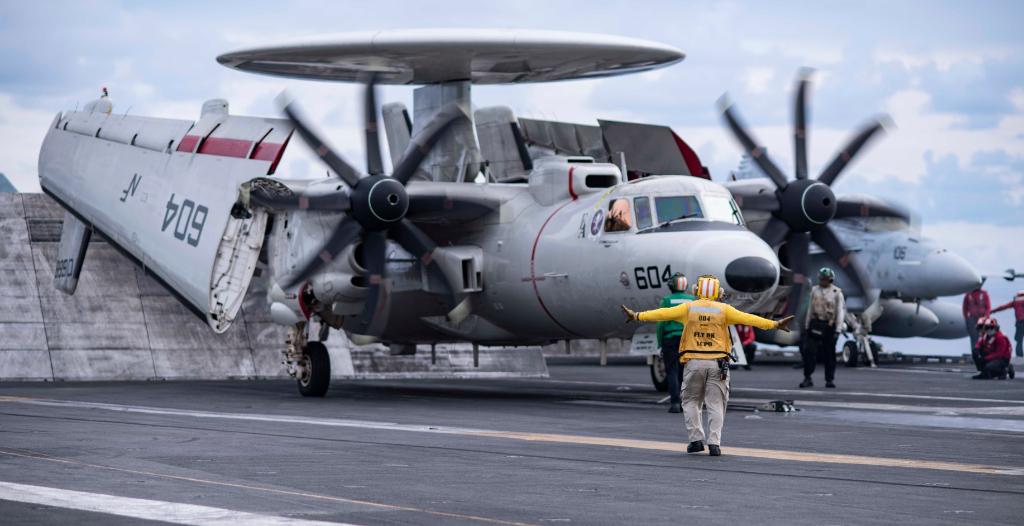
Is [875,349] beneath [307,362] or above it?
beneath

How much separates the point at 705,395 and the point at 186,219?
55.4 ft

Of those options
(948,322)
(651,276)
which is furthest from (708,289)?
(948,322)

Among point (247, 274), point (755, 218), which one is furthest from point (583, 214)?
point (247, 274)

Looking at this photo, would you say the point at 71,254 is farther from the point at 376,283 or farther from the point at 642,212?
the point at 642,212

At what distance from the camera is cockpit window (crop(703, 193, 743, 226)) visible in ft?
71.3

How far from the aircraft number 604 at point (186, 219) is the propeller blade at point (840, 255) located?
12294 millimetres

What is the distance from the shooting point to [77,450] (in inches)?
555

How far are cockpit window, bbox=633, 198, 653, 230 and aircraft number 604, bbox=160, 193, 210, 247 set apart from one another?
10.1 metres

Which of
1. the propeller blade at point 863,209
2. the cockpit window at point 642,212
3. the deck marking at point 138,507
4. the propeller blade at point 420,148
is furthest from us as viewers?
the propeller blade at point 863,209

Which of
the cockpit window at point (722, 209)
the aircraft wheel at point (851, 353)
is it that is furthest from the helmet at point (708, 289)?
the aircraft wheel at point (851, 353)

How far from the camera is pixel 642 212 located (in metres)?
22.1

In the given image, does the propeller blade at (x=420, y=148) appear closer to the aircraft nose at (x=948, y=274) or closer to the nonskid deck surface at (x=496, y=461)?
the nonskid deck surface at (x=496, y=461)

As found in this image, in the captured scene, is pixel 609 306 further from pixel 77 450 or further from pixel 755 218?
pixel 77 450

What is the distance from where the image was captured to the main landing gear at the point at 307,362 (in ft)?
82.8
